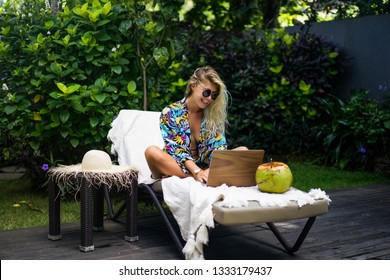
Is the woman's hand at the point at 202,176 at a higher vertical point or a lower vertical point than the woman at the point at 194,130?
lower

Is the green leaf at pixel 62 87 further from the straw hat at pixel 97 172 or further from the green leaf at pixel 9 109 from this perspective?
the straw hat at pixel 97 172

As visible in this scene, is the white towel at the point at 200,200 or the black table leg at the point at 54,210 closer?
the white towel at the point at 200,200

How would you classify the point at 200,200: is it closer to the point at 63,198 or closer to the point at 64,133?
the point at 64,133

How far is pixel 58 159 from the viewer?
5.50m

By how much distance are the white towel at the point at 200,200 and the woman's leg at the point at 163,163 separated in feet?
0.44

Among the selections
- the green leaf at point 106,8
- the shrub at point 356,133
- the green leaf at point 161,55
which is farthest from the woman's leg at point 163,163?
the shrub at point 356,133

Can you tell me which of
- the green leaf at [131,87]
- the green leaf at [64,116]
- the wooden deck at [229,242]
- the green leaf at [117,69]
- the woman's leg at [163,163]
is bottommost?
the wooden deck at [229,242]

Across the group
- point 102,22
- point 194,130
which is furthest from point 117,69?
point 194,130

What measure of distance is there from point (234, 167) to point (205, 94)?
2.05 ft

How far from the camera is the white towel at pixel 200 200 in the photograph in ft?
10.8

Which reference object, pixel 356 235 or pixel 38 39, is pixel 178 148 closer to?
pixel 356 235

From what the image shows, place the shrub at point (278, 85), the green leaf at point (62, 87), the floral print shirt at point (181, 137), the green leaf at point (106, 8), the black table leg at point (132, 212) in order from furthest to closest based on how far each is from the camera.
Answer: the shrub at point (278, 85) → the green leaf at point (106, 8) → the green leaf at point (62, 87) → the floral print shirt at point (181, 137) → the black table leg at point (132, 212)

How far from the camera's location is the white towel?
329 centimetres
